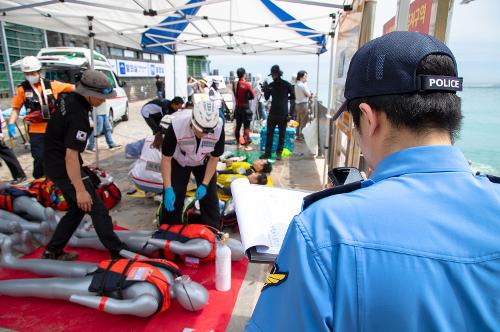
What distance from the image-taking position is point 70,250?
3123mm

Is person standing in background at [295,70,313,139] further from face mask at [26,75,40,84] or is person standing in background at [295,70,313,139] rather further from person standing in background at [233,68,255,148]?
face mask at [26,75,40,84]

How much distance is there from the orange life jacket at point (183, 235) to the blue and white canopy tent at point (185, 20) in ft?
8.79

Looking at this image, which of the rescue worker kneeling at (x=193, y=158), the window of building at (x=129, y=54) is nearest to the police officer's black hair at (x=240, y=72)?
the rescue worker kneeling at (x=193, y=158)

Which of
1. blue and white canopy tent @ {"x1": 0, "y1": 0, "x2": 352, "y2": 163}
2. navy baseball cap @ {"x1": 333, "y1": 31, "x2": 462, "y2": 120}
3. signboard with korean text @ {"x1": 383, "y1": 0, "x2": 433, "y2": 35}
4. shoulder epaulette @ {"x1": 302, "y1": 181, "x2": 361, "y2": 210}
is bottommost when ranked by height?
shoulder epaulette @ {"x1": 302, "y1": 181, "x2": 361, "y2": 210}

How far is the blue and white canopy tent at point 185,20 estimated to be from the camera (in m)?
4.09

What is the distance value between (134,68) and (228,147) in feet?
44.8

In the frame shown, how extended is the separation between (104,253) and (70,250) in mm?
338

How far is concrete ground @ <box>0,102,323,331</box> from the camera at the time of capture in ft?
8.29

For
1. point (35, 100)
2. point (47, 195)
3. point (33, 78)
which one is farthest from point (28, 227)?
point (33, 78)

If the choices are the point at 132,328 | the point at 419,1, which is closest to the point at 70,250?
the point at 132,328

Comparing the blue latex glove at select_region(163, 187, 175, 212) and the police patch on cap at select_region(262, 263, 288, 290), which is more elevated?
the police patch on cap at select_region(262, 263, 288, 290)

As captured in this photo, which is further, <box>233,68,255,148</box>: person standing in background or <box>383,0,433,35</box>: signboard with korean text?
<box>233,68,255,148</box>: person standing in background

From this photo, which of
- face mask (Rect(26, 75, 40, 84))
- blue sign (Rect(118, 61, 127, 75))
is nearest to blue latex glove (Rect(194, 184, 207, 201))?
face mask (Rect(26, 75, 40, 84))

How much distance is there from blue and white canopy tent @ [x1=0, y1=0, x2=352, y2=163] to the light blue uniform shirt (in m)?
3.58
